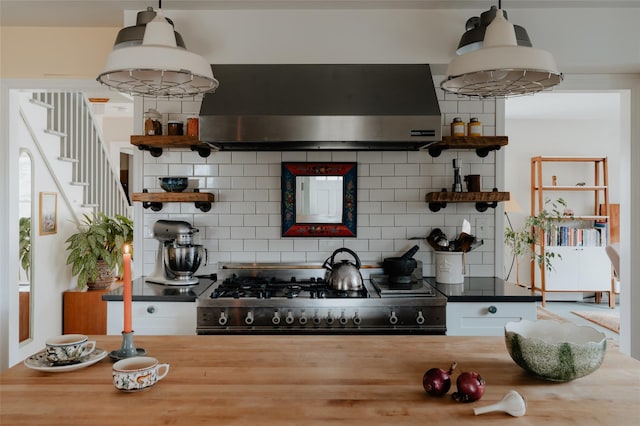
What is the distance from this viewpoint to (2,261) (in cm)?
339

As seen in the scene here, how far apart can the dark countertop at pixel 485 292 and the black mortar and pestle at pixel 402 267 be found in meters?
0.17

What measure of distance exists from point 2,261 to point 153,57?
2583 millimetres

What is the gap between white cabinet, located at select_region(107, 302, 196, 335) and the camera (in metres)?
2.80

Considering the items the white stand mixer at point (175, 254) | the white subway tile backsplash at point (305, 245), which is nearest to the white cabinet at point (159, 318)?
the white stand mixer at point (175, 254)

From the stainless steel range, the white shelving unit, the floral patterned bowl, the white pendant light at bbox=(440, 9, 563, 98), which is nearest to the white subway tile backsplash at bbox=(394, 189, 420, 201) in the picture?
the stainless steel range

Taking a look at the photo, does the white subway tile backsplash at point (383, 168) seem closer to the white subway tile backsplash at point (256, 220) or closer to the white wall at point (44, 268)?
the white subway tile backsplash at point (256, 220)

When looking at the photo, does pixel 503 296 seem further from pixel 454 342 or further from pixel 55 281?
pixel 55 281

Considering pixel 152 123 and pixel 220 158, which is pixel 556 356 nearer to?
pixel 220 158

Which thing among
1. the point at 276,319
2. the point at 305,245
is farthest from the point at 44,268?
the point at 276,319

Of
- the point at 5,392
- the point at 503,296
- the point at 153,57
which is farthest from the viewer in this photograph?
the point at 503,296

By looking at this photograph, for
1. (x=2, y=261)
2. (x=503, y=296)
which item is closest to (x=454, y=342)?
(x=503, y=296)

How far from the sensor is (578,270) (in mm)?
6895

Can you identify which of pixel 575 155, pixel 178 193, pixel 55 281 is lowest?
pixel 55 281

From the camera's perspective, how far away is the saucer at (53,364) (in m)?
1.38
